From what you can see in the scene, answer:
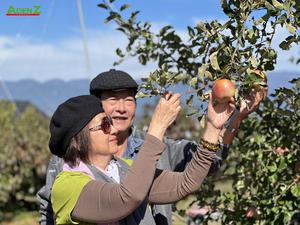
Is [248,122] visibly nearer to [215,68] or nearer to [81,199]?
[215,68]

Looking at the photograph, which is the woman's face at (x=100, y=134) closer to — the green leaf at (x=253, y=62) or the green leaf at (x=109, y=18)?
the green leaf at (x=253, y=62)

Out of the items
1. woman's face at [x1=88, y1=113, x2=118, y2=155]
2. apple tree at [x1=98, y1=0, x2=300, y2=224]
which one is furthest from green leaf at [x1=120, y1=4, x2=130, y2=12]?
woman's face at [x1=88, y1=113, x2=118, y2=155]

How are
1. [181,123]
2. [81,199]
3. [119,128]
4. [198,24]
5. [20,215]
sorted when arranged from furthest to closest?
[181,123] < [20,215] < [119,128] < [198,24] < [81,199]

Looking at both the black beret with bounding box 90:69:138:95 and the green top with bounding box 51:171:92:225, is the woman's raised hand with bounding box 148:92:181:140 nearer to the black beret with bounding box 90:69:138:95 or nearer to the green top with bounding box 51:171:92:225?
the green top with bounding box 51:171:92:225

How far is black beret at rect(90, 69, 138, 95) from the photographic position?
2.37 m

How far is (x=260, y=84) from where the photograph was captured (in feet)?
5.62

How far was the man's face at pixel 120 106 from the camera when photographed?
2.40m

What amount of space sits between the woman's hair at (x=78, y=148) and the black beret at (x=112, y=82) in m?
0.60

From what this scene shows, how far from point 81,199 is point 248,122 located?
152 cm

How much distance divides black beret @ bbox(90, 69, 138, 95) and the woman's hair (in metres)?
0.60

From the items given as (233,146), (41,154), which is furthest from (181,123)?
(233,146)

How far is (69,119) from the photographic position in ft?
5.88

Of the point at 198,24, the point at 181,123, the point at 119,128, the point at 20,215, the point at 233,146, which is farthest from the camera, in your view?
the point at 181,123

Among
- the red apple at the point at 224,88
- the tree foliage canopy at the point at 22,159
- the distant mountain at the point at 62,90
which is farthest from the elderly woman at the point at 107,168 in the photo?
the tree foliage canopy at the point at 22,159
